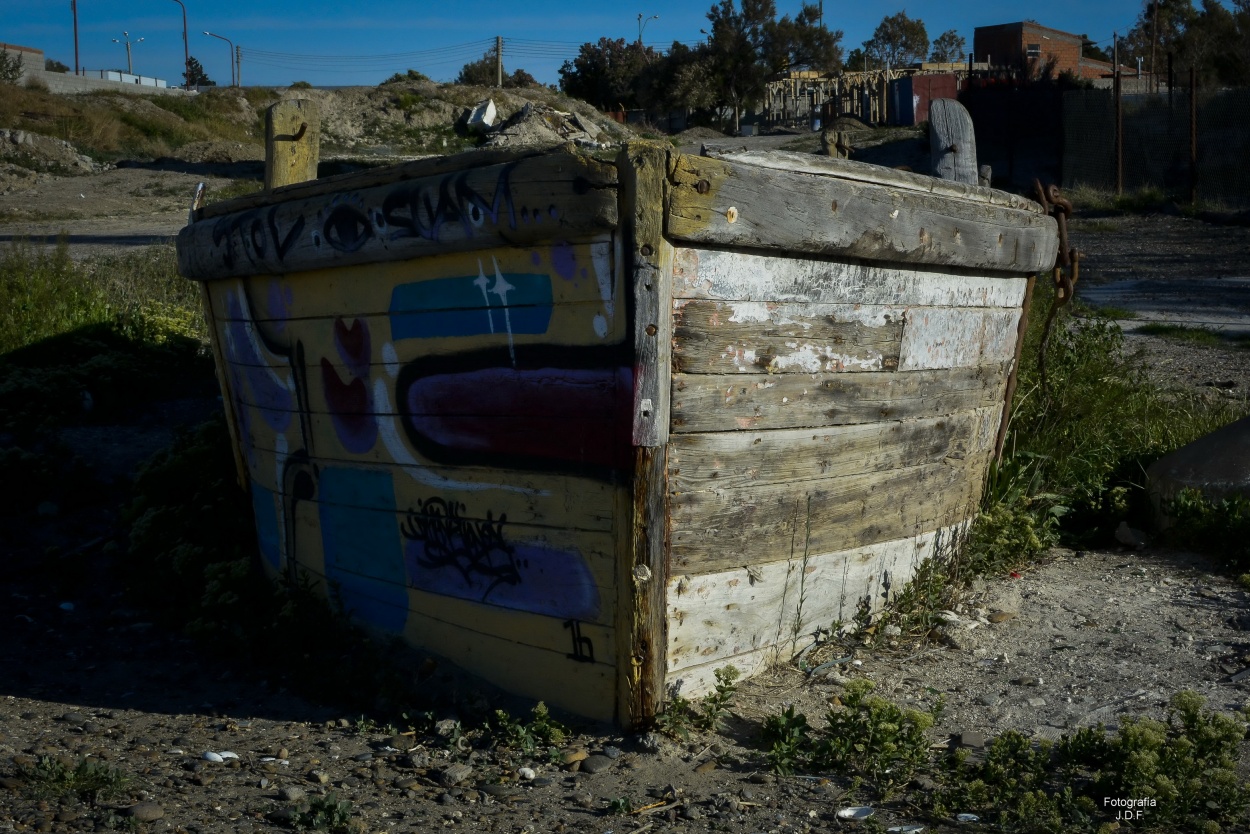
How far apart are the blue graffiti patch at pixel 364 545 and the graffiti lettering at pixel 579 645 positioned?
0.68 meters

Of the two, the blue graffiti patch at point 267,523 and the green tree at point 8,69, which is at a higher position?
the green tree at point 8,69

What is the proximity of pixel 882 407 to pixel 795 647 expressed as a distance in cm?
78

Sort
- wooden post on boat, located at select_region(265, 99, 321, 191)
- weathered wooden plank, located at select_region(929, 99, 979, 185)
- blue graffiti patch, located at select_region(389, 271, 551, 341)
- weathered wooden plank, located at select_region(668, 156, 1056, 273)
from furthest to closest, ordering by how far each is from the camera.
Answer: wooden post on boat, located at select_region(265, 99, 321, 191)
weathered wooden plank, located at select_region(929, 99, 979, 185)
blue graffiti patch, located at select_region(389, 271, 551, 341)
weathered wooden plank, located at select_region(668, 156, 1056, 273)

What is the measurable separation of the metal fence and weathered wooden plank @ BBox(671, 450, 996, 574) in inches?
670

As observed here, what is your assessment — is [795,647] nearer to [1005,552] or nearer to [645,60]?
[1005,552]

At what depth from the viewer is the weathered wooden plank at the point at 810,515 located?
278cm

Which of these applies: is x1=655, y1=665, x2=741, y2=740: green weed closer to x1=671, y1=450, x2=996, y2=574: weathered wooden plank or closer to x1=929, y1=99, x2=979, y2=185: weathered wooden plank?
x1=671, y1=450, x2=996, y2=574: weathered wooden plank

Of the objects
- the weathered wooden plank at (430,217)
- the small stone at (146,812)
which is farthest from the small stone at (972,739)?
the small stone at (146,812)

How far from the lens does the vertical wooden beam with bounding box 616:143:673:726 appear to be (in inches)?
96.8

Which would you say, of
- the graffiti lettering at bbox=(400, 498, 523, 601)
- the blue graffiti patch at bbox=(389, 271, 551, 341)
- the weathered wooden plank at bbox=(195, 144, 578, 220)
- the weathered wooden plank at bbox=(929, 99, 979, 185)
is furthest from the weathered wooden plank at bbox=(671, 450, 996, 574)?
the weathered wooden plank at bbox=(929, 99, 979, 185)

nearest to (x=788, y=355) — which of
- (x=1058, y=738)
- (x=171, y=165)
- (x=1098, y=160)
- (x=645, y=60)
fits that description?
(x=1058, y=738)

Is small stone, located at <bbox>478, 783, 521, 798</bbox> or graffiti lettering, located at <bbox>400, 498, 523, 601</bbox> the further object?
graffiti lettering, located at <bbox>400, 498, 523, 601</bbox>

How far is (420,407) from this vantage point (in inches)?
121

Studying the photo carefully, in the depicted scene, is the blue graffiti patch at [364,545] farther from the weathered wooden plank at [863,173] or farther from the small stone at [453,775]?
the weathered wooden plank at [863,173]
